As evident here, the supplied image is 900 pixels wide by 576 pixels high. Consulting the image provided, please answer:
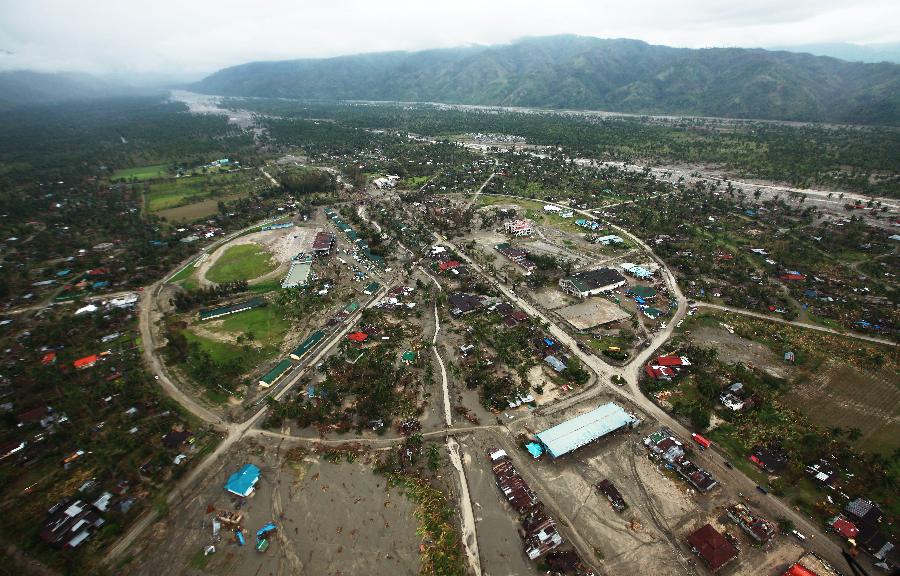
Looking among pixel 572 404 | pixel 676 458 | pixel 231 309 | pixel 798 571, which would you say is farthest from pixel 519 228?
pixel 798 571

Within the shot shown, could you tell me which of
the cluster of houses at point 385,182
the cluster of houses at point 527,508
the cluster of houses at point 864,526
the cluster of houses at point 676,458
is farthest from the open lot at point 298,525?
the cluster of houses at point 385,182

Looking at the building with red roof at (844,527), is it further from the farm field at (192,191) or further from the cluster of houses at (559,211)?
the farm field at (192,191)

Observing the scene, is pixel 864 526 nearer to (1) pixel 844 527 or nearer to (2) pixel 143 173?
(1) pixel 844 527

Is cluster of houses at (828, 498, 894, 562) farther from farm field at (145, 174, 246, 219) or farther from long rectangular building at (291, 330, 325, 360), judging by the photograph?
farm field at (145, 174, 246, 219)

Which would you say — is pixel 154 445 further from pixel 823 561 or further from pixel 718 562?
pixel 823 561

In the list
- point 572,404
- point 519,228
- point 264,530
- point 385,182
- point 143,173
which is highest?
point 385,182

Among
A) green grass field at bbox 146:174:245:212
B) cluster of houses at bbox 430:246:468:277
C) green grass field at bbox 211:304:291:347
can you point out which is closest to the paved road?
green grass field at bbox 211:304:291:347
